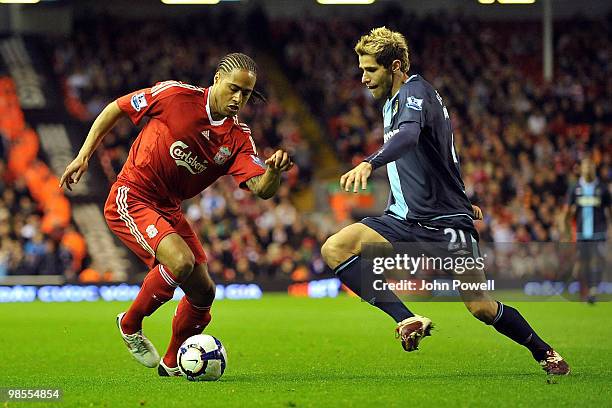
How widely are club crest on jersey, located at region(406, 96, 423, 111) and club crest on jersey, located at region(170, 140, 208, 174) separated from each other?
1.65 m

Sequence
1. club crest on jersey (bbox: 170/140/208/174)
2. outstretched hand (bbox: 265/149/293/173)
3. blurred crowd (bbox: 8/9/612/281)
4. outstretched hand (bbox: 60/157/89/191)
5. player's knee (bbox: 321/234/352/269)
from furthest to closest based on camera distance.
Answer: blurred crowd (bbox: 8/9/612/281)
club crest on jersey (bbox: 170/140/208/174)
outstretched hand (bbox: 60/157/89/191)
player's knee (bbox: 321/234/352/269)
outstretched hand (bbox: 265/149/293/173)

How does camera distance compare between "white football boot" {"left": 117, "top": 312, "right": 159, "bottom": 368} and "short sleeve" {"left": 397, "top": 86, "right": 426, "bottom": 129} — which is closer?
"short sleeve" {"left": 397, "top": 86, "right": 426, "bottom": 129}

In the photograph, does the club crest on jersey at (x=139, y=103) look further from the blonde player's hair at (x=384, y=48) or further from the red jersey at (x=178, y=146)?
the blonde player's hair at (x=384, y=48)

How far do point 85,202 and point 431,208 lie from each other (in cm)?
1782

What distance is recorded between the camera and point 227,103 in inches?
317

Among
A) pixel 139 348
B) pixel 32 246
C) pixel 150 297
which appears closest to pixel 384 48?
pixel 150 297

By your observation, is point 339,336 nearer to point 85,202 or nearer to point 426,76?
point 85,202

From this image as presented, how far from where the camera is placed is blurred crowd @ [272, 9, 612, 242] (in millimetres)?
24641

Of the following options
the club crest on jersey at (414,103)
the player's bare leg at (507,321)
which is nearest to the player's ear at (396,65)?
the club crest on jersey at (414,103)

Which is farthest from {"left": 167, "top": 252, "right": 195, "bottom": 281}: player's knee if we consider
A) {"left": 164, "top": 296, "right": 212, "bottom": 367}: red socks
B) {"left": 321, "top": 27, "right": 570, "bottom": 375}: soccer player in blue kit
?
{"left": 321, "top": 27, "right": 570, "bottom": 375}: soccer player in blue kit

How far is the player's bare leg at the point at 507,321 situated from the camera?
768 cm

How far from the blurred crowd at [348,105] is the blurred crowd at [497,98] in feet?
0.14

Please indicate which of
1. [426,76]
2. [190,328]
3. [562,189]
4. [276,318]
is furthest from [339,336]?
[426,76]

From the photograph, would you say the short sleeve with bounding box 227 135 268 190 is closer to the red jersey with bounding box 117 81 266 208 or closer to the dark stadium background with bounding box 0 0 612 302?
the red jersey with bounding box 117 81 266 208
